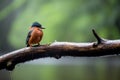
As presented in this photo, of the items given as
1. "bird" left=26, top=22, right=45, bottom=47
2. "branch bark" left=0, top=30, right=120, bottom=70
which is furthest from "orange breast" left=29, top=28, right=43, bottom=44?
"branch bark" left=0, top=30, right=120, bottom=70

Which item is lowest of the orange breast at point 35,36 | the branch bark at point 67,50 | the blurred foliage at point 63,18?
the branch bark at point 67,50

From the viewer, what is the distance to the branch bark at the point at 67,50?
4.64 ft

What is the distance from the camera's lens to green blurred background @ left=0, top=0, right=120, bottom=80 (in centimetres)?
196

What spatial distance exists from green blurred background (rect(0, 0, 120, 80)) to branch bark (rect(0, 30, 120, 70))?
364 millimetres

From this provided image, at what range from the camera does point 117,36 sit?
6.44ft

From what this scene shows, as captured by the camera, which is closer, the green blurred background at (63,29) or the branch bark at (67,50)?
the branch bark at (67,50)

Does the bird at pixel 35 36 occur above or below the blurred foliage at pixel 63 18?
below

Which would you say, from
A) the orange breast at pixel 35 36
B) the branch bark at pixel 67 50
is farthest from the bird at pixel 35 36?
the branch bark at pixel 67 50

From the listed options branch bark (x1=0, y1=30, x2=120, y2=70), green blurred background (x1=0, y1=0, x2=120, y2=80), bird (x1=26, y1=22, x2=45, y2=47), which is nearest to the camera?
branch bark (x1=0, y1=30, x2=120, y2=70)

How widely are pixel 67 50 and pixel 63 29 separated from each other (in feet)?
2.24

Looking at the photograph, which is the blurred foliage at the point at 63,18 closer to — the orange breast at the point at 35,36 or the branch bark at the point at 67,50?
the orange breast at the point at 35,36

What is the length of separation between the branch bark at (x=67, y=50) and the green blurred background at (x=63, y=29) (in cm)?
36

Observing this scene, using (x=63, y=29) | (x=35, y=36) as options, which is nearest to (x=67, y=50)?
(x=35, y=36)

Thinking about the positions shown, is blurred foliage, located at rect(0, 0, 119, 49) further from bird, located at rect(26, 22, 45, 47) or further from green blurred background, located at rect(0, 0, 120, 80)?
bird, located at rect(26, 22, 45, 47)
